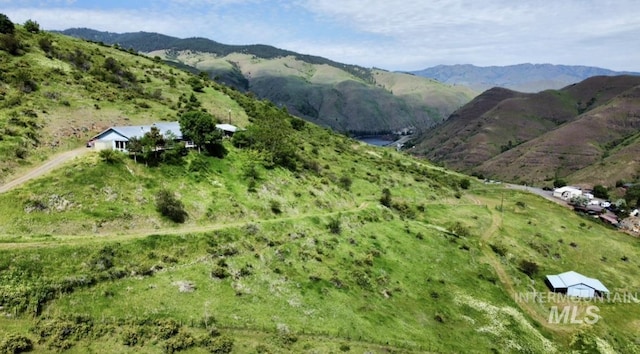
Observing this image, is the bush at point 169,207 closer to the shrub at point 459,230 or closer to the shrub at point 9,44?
the shrub at point 459,230

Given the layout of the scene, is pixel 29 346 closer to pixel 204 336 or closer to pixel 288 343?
pixel 204 336

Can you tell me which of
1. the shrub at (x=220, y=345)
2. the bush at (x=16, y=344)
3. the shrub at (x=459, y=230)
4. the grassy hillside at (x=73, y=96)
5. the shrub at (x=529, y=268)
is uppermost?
the grassy hillside at (x=73, y=96)

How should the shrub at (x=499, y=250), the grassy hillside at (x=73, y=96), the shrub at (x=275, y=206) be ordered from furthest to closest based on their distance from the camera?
the shrub at (x=499, y=250), the shrub at (x=275, y=206), the grassy hillside at (x=73, y=96)

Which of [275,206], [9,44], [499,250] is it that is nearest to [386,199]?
[499,250]

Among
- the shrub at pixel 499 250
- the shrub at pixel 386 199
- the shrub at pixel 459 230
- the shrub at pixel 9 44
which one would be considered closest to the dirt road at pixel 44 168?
the shrub at pixel 9 44

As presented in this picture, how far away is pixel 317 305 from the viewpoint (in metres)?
63.1

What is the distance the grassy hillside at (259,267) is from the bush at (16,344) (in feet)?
0.52

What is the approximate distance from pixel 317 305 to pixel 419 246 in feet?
135

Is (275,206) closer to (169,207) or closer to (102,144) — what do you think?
(169,207)

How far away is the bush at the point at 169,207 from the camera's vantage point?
71.4 m

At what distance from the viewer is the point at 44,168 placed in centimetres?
7188

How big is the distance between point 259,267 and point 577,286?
81303mm

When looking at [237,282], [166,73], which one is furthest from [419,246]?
[166,73]

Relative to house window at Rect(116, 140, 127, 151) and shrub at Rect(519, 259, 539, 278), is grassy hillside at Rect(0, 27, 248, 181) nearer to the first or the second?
house window at Rect(116, 140, 127, 151)
